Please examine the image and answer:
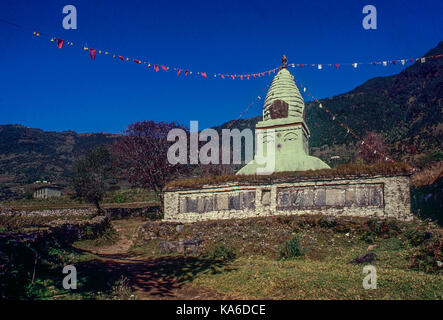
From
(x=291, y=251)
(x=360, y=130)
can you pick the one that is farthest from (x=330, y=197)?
(x=360, y=130)

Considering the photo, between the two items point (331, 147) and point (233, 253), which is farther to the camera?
point (331, 147)

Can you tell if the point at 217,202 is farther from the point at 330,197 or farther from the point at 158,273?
the point at 158,273

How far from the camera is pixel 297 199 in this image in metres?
19.4

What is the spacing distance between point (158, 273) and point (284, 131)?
16.1 meters

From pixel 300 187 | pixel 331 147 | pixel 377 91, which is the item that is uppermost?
pixel 377 91

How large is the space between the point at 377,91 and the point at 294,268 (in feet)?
349

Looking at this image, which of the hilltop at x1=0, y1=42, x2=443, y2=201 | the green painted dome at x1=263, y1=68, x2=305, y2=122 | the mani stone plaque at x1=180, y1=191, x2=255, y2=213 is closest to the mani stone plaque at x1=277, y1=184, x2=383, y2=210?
→ the mani stone plaque at x1=180, y1=191, x2=255, y2=213

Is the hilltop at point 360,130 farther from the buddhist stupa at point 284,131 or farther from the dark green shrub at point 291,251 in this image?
the dark green shrub at point 291,251

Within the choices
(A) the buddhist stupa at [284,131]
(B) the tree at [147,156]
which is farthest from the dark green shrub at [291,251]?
(B) the tree at [147,156]

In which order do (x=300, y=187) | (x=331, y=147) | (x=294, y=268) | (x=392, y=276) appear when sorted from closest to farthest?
1. (x=392, y=276)
2. (x=294, y=268)
3. (x=300, y=187)
4. (x=331, y=147)

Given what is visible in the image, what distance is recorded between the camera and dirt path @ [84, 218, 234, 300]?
9.37m

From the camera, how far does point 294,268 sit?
36.4ft
